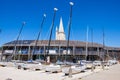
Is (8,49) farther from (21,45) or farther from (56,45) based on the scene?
(56,45)

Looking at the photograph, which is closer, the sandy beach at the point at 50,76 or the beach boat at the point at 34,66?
the sandy beach at the point at 50,76

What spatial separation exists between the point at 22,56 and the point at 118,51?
4387cm

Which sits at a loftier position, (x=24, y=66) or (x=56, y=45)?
(x=56, y=45)

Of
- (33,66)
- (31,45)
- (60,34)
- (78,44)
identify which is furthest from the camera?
(60,34)

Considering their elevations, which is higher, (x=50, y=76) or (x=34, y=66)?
(x=34, y=66)

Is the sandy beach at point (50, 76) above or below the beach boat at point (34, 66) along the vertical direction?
below

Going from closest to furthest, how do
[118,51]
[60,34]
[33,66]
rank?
[33,66]
[118,51]
[60,34]

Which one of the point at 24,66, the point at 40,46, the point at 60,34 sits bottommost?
the point at 24,66

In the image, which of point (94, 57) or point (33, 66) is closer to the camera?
point (33, 66)

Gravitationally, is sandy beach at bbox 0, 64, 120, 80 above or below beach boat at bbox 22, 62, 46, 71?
below

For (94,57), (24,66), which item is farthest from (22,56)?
(24,66)

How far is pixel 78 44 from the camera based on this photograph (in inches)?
2987

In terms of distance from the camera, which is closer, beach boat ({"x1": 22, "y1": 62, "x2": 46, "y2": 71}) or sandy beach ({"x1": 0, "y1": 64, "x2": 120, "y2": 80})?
sandy beach ({"x1": 0, "y1": 64, "x2": 120, "y2": 80})

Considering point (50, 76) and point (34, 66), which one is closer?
point (50, 76)
